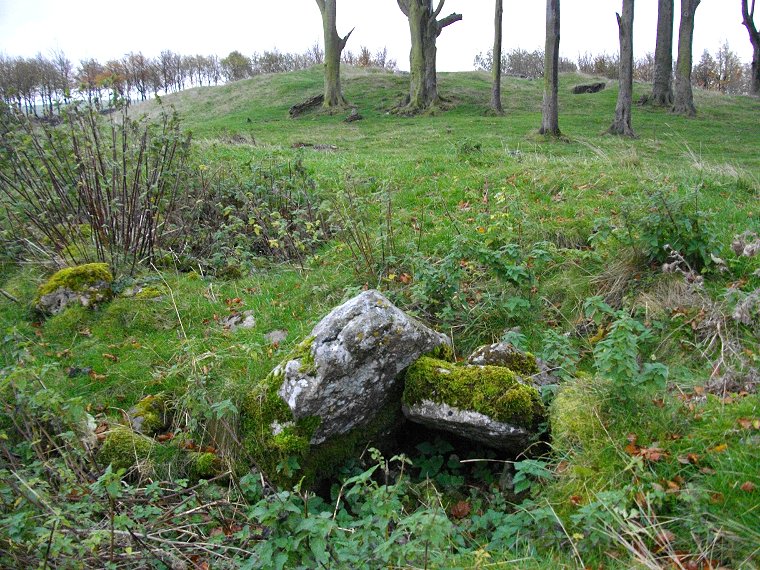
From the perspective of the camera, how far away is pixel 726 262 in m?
5.48

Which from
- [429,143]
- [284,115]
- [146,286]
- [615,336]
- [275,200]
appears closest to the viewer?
[615,336]

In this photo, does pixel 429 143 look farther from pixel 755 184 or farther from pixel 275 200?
pixel 755 184

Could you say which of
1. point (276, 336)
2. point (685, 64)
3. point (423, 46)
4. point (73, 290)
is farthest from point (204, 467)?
point (685, 64)

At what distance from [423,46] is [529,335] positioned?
21.5 m

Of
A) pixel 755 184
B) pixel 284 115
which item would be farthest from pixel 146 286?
pixel 284 115

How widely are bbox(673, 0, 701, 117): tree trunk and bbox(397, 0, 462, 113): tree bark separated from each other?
918cm

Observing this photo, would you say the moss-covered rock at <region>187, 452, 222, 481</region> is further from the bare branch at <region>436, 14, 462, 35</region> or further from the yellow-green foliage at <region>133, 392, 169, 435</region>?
the bare branch at <region>436, 14, 462, 35</region>

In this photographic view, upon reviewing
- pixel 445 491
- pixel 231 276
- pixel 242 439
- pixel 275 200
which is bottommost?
pixel 445 491

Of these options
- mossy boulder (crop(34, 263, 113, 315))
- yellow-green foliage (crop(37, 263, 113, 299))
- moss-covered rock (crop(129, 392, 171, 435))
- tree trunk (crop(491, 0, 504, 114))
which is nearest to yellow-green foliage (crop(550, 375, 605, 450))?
moss-covered rock (crop(129, 392, 171, 435))

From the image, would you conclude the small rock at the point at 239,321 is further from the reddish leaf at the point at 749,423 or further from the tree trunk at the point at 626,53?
the tree trunk at the point at 626,53

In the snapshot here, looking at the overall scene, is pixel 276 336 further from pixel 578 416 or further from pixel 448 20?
pixel 448 20

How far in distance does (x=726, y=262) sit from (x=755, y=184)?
11.1 feet

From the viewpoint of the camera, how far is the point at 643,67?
163 feet

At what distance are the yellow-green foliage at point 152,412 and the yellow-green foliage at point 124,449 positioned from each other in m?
0.20
